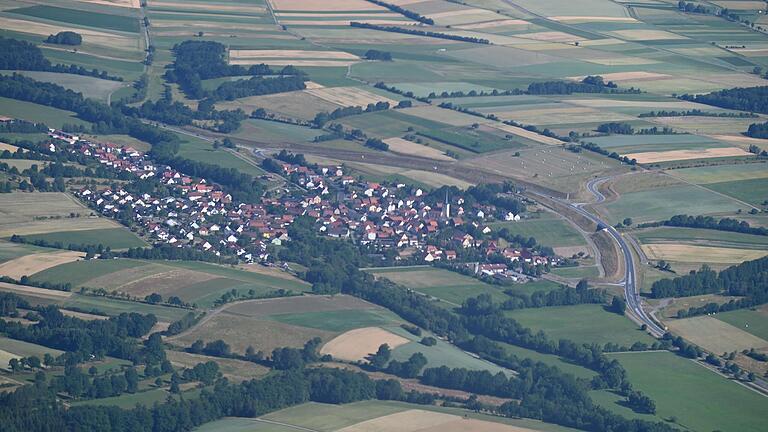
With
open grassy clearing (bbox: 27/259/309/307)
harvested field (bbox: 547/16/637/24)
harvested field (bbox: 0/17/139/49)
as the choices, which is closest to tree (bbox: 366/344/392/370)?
open grassy clearing (bbox: 27/259/309/307)

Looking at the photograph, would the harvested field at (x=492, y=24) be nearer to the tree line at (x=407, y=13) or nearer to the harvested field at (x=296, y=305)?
the tree line at (x=407, y=13)

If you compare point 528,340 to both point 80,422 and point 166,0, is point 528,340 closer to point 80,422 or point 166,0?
point 80,422

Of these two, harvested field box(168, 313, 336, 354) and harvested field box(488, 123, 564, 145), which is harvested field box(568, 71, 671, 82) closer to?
harvested field box(488, 123, 564, 145)

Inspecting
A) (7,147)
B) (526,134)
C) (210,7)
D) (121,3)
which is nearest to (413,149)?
(526,134)

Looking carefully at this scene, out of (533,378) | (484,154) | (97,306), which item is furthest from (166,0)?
(533,378)

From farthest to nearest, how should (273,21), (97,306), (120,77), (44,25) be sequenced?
1. (273,21)
2. (44,25)
3. (120,77)
4. (97,306)

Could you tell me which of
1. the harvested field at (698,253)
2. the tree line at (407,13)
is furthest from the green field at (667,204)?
the tree line at (407,13)

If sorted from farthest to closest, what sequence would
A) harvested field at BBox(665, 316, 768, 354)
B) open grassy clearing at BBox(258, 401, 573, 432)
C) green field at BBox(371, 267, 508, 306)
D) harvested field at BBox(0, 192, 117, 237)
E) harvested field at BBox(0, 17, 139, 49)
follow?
harvested field at BBox(0, 17, 139, 49), harvested field at BBox(0, 192, 117, 237), green field at BBox(371, 267, 508, 306), harvested field at BBox(665, 316, 768, 354), open grassy clearing at BBox(258, 401, 573, 432)
